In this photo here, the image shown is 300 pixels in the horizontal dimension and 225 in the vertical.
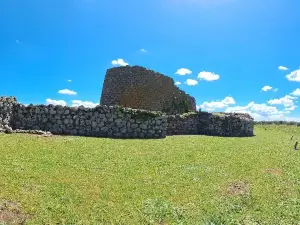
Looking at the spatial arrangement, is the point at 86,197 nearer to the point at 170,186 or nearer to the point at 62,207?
the point at 62,207

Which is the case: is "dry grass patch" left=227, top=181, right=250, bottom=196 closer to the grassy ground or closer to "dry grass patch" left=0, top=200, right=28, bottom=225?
the grassy ground

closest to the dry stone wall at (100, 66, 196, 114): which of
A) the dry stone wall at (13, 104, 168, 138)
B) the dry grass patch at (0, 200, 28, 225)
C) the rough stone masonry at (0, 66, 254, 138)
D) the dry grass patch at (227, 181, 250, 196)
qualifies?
the rough stone masonry at (0, 66, 254, 138)

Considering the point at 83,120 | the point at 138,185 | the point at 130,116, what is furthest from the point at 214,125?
the point at 138,185

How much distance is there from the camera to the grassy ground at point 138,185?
33.8 feet

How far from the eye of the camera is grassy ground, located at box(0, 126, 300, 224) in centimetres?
1030

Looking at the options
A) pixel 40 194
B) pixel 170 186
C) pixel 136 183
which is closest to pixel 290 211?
pixel 170 186

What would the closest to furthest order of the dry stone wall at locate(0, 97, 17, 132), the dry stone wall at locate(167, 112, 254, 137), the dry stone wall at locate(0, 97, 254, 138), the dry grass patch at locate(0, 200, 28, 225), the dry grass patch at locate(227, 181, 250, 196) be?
1. the dry grass patch at locate(0, 200, 28, 225)
2. the dry grass patch at locate(227, 181, 250, 196)
3. the dry stone wall at locate(0, 97, 17, 132)
4. the dry stone wall at locate(0, 97, 254, 138)
5. the dry stone wall at locate(167, 112, 254, 137)

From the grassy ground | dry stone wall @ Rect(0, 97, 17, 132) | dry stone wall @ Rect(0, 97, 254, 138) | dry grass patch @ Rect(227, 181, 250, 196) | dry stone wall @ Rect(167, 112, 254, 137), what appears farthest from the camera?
dry stone wall @ Rect(167, 112, 254, 137)

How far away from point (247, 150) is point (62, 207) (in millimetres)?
13908

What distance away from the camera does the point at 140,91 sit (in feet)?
130

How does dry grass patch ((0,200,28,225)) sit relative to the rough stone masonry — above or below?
below

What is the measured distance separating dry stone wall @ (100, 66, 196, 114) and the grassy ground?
21545 millimetres

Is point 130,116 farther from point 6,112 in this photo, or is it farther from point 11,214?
point 11,214

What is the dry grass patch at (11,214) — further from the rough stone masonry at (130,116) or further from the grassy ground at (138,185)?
the rough stone masonry at (130,116)
